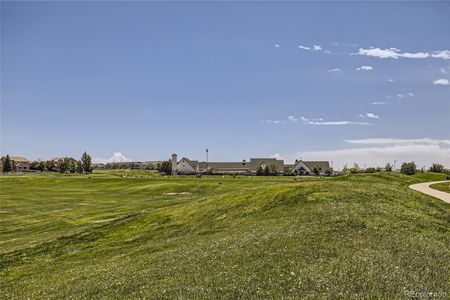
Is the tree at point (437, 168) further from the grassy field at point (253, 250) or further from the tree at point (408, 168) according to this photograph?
the grassy field at point (253, 250)

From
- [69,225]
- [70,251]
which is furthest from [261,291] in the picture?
[69,225]

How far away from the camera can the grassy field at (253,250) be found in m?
16.4

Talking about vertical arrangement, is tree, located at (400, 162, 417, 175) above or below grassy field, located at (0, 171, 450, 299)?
above

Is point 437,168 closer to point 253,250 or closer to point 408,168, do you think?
point 408,168

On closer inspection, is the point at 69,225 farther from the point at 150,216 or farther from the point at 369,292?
the point at 369,292

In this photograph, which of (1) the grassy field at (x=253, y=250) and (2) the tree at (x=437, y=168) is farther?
(2) the tree at (x=437, y=168)

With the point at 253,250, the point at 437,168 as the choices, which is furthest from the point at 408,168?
the point at 253,250

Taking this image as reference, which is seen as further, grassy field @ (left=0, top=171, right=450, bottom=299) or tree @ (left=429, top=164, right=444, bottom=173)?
tree @ (left=429, top=164, right=444, bottom=173)

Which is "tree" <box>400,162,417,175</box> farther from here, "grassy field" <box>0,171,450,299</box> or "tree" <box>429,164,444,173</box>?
"grassy field" <box>0,171,450,299</box>

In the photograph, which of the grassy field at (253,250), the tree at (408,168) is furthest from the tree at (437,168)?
the grassy field at (253,250)

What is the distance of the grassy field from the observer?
647 inches

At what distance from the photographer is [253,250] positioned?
22.9 meters

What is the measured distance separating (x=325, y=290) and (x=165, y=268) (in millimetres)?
10052

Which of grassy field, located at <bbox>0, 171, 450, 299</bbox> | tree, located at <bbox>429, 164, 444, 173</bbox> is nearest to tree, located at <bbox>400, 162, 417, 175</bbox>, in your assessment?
tree, located at <bbox>429, 164, 444, 173</bbox>
